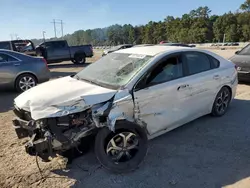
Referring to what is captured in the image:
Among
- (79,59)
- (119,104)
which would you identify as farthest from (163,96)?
(79,59)

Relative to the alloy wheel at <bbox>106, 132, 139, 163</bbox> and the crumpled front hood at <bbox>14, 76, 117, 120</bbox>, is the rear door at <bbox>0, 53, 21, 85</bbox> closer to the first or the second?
the crumpled front hood at <bbox>14, 76, 117, 120</bbox>

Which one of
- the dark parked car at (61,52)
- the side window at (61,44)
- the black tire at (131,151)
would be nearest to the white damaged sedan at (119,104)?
the black tire at (131,151)

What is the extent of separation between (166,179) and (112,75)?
1.68 meters

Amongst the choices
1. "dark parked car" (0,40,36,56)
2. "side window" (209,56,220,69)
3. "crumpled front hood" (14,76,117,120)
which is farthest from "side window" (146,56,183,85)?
"dark parked car" (0,40,36,56)

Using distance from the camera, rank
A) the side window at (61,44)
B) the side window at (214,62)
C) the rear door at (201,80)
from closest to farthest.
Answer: the rear door at (201,80)
the side window at (214,62)
the side window at (61,44)

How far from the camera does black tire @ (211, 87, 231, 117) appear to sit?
17.4 ft

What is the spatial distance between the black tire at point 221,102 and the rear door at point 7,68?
6010 mm

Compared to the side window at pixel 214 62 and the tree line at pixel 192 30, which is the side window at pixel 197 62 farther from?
the tree line at pixel 192 30

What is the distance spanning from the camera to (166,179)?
3.33 meters

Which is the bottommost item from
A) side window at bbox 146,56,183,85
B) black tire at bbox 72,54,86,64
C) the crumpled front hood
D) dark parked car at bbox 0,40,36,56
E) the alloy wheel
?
the alloy wheel

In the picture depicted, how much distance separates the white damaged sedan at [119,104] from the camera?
321 centimetres

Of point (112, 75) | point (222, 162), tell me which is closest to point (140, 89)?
point (112, 75)

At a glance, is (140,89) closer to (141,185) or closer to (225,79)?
(141,185)

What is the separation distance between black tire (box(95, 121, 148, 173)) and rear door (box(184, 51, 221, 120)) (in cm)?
137
